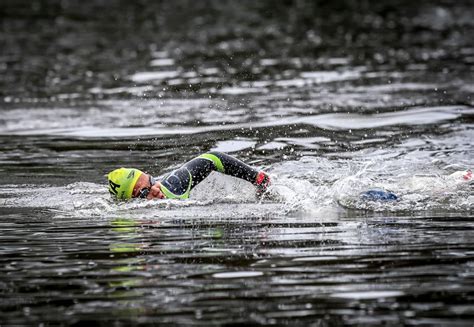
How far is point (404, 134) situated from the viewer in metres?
18.1

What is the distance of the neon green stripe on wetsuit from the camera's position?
13.2 meters

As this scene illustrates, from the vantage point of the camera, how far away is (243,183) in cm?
1405

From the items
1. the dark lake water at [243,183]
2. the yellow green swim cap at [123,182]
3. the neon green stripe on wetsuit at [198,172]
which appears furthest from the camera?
the neon green stripe on wetsuit at [198,172]

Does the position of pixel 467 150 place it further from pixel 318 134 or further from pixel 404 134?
pixel 318 134

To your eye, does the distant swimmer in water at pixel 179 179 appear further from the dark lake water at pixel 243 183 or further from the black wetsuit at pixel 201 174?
the dark lake water at pixel 243 183

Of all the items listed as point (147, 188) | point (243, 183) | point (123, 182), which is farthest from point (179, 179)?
point (243, 183)

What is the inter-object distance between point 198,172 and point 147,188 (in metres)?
0.84

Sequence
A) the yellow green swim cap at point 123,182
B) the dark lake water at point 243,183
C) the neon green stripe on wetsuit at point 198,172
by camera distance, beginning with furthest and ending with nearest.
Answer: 1. the neon green stripe on wetsuit at point 198,172
2. the yellow green swim cap at point 123,182
3. the dark lake water at point 243,183

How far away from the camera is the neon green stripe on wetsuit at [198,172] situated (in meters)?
13.2

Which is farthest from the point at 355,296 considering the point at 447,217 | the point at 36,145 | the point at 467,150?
the point at 36,145

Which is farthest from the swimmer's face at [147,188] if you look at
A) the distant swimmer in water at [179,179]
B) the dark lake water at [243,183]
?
the dark lake water at [243,183]

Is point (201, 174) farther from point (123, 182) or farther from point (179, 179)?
point (123, 182)

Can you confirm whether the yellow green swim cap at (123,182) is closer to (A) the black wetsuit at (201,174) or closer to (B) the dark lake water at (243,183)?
(B) the dark lake water at (243,183)

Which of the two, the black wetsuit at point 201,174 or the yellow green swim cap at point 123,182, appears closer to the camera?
the yellow green swim cap at point 123,182
